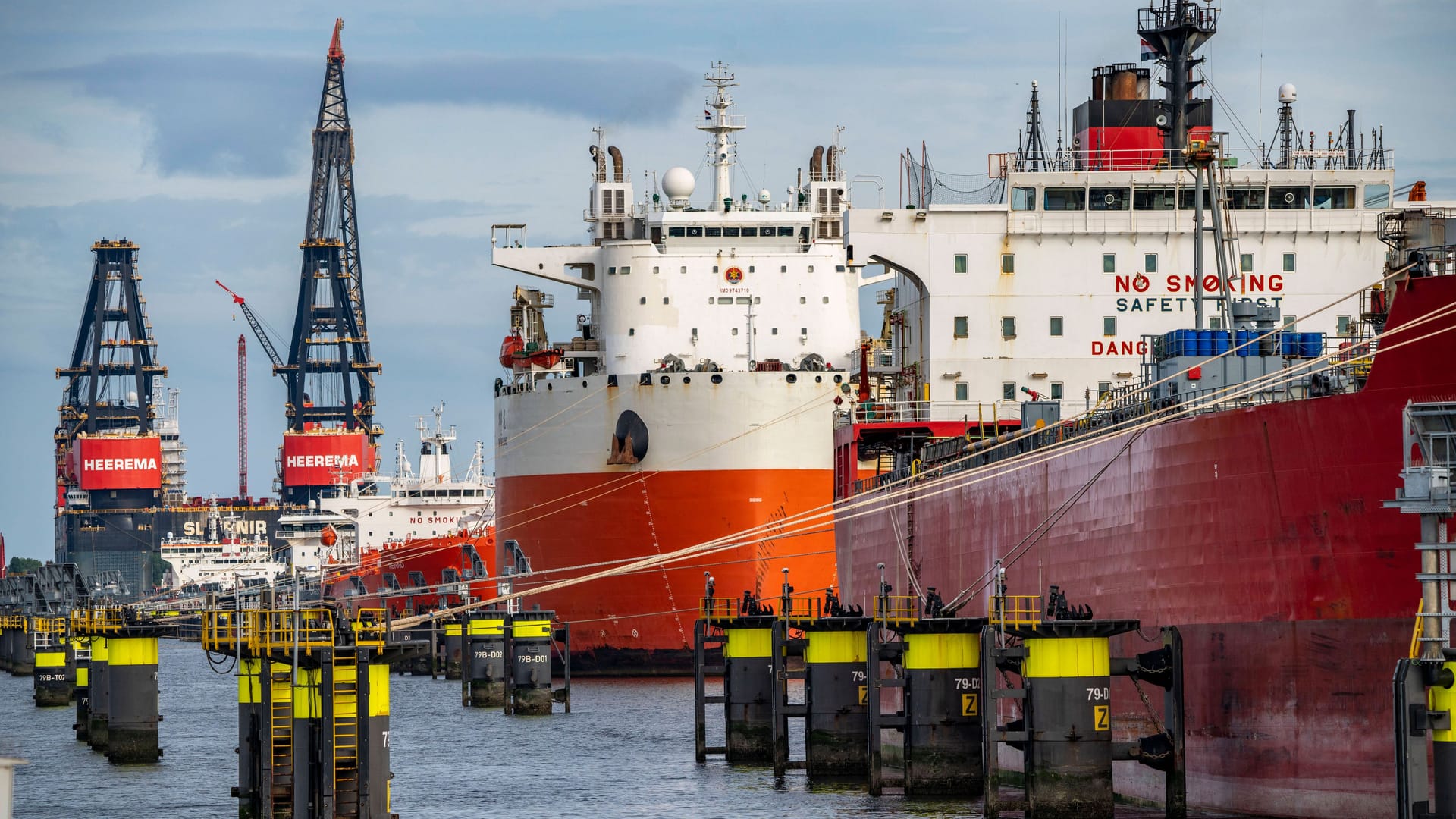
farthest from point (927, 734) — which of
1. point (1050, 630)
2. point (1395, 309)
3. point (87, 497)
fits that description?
point (87, 497)

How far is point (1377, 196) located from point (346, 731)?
2159 cm

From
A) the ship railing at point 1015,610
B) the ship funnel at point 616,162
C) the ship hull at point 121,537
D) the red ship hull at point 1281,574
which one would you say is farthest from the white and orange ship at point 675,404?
the ship hull at point 121,537

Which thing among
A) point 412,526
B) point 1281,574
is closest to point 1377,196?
point 1281,574

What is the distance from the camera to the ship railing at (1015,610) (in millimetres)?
23234

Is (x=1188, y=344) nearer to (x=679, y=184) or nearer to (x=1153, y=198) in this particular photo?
(x=1153, y=198)

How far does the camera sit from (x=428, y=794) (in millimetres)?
32656

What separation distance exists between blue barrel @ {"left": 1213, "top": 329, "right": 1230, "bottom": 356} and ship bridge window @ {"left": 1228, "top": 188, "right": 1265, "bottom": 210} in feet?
36.8

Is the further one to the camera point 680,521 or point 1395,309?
point 680,521

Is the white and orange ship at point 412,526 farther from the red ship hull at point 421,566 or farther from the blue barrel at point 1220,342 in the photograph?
the blue barrel at point 1220,342

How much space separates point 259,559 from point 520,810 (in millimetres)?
112249

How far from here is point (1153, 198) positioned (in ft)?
119

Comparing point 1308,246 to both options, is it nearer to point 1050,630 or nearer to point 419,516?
point 1050,630

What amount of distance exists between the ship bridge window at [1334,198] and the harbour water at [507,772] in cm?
1399

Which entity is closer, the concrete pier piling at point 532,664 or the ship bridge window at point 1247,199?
the ship bridge window at point 1247,199
